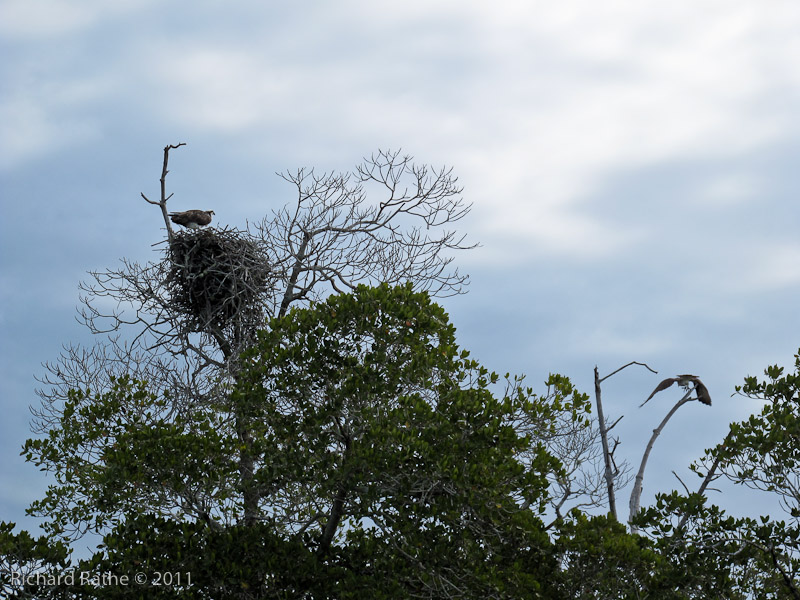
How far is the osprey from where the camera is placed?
12.4m

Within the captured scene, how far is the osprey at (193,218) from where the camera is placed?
487 inches

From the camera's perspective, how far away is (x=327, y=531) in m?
8.88

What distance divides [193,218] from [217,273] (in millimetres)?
976

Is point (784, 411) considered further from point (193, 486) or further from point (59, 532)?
point (59, 532)

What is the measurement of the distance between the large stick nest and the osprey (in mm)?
152

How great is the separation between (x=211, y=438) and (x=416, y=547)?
2.64 metres

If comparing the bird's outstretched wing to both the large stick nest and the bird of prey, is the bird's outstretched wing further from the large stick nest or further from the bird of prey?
the large stick nest

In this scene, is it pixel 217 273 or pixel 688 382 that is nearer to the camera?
pixel 217 273

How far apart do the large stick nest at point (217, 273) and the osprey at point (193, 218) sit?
0.50 ft

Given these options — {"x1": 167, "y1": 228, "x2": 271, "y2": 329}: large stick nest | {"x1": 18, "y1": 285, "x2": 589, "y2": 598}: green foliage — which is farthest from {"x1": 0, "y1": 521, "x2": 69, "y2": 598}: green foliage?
{"x1": 167, "y1": 228, "x2": 271, "y2": 329}: large stick nest

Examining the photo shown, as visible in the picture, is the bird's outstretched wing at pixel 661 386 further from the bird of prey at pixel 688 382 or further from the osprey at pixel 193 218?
the osprey at pixel 193 218

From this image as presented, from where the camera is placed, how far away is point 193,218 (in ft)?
40.5

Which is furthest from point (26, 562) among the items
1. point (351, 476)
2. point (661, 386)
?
point (661, 386)

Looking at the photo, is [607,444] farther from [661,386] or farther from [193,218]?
[193,218]
